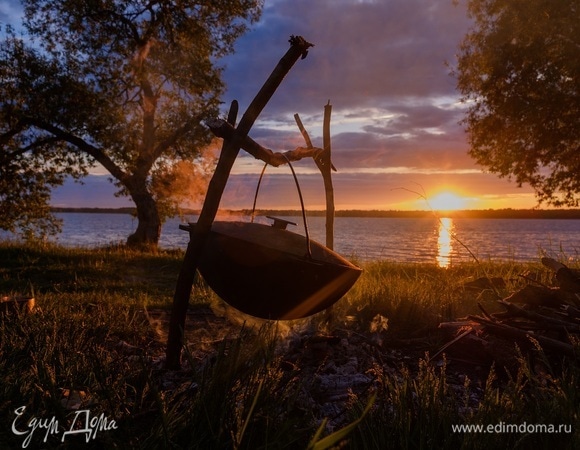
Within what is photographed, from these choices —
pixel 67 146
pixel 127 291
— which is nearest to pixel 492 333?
pixel 127 291

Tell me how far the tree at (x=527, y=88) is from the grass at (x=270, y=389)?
12671 millimetres

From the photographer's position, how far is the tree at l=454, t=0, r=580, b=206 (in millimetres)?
14711

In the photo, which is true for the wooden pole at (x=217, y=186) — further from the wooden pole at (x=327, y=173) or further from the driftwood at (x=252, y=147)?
the wooden pole at (x=327, y=173)

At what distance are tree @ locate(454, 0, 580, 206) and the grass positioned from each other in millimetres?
12671

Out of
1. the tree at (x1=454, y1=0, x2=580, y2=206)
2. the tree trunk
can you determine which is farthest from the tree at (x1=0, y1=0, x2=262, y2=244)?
the tree at (x1=454, y1=0, x2=580, y2=206)

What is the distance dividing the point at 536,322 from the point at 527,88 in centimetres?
1467

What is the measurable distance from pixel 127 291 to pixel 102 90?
982 centimetres

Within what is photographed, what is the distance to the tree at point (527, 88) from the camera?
48.3 feet

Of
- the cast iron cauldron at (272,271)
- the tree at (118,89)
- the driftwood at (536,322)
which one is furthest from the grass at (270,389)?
the tree at (118,89)

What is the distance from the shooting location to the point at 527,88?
16.0 meters

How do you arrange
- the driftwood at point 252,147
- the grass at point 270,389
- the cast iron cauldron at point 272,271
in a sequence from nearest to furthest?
the grass at point 270,389 < the cast iron cauldron at point 272,271 < the driftwood at point 252,147

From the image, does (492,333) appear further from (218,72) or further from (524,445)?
(218,72)

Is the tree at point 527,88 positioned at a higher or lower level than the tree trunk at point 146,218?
higher

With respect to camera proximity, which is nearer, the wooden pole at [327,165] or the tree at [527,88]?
the wooden pole at [327,165]
